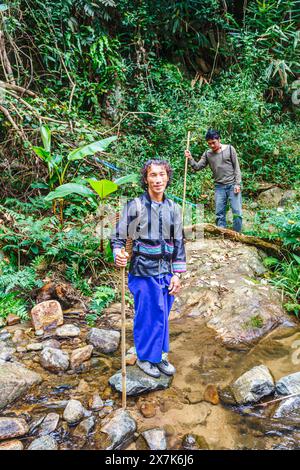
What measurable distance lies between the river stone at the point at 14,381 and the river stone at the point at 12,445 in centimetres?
37

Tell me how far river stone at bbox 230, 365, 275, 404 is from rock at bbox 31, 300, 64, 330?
78.3 inches

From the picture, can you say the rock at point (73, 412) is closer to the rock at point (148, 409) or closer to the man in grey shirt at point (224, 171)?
the rock at point (148, 409)

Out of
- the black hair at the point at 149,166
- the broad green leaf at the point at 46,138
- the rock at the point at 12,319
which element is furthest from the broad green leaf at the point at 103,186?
the rock at the point at 12,319

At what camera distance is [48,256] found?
416cm

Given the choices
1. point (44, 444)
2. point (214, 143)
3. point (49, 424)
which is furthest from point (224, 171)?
point (44, 444)

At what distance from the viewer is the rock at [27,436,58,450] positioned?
6.77ft

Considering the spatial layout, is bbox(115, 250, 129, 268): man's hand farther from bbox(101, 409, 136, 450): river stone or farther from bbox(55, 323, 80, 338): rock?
bbox(55, 323, 80, 338): rock

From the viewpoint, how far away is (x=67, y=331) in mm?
3389

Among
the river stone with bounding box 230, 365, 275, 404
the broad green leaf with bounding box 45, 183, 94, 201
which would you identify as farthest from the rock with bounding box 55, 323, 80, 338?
the river stone with bounding box 230, 365, 275, 404

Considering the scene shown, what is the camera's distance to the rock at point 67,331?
3.35 m

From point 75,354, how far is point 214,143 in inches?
150

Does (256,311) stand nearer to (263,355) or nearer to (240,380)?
(263,355)

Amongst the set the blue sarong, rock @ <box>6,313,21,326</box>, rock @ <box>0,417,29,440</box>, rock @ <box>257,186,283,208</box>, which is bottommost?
rock @ <box>0,417,29,440</box>

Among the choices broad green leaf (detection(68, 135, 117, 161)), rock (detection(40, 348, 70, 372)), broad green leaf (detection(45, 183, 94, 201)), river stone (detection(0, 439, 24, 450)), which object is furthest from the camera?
broad green leaf (detection(68, 135, 117, 161))
